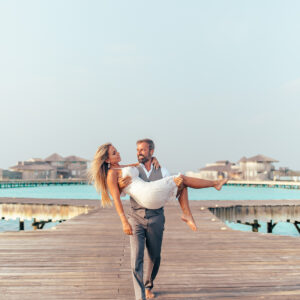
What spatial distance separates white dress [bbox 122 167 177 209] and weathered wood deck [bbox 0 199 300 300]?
120 cm

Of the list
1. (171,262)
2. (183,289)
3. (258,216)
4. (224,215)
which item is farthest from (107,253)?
(258,216)

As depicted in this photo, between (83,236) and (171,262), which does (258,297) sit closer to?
(171,262)

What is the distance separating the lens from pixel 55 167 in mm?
89125

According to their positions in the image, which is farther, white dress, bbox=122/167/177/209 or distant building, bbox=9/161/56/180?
distant building, bbox=9/161/56/180

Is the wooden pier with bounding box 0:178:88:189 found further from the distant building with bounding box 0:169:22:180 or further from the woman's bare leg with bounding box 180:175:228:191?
the woman's bare leg with bounding box 180:175:228:191

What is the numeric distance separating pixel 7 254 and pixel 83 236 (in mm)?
1960

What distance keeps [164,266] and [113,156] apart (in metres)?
2.26

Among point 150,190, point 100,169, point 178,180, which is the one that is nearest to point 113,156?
point 100,169

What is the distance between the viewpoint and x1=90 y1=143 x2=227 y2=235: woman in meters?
2.96

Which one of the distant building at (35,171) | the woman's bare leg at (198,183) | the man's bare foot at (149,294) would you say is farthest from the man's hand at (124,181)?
the distant building at (35,171)

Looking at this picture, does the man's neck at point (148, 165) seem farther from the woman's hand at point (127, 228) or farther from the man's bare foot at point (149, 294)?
the man's bare foot at point (149, 294)

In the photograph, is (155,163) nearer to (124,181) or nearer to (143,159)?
(143,159)

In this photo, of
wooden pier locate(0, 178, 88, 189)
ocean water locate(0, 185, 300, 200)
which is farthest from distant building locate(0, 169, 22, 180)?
ocean water locate(0, 185, 300, 200)

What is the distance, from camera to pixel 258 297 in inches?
135
